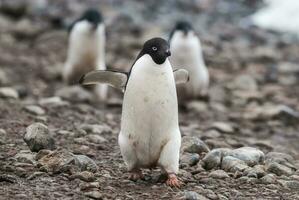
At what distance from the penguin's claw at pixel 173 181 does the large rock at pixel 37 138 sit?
99cm

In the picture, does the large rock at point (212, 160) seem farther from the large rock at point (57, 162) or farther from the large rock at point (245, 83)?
the large rock at point (245, 83)

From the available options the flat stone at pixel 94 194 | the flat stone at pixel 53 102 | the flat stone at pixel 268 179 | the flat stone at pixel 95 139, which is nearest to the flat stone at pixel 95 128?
the flat stone at pixel 95 139

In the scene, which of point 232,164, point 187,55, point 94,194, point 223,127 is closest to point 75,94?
point 187,55

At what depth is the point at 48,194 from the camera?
417 cm

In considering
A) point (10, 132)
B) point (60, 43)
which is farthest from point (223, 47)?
point (10, 132)

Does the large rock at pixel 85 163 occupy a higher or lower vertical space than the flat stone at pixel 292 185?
higher

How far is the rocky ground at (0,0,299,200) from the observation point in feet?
14.9

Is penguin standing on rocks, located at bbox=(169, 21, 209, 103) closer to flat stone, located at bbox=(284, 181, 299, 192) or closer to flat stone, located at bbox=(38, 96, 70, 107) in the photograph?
flat stone, located at bbox=(38, 96, 70, 107)

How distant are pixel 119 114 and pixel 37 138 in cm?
269

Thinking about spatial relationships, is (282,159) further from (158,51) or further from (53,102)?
(53,102)

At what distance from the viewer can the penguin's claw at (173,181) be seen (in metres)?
4.50

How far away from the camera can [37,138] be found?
16.5ft

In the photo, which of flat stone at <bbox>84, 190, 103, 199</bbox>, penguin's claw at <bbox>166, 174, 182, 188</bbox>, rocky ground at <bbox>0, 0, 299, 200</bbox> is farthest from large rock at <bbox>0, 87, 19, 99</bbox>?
flat stone at <bbox>84, 190, 103, 199</bbox>

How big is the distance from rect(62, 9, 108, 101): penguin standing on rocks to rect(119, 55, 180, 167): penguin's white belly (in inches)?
150
